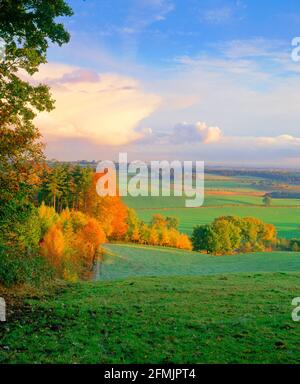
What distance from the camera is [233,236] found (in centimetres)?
10625

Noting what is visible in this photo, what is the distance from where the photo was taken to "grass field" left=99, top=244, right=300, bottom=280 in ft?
184

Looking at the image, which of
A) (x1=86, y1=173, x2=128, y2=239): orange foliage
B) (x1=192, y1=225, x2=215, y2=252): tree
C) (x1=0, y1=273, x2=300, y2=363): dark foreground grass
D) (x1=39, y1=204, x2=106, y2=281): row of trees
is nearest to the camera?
(x1=0, y1=273, x2=300, y2=363): dark foreground grass

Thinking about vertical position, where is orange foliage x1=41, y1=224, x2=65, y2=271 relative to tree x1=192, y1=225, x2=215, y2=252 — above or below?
above

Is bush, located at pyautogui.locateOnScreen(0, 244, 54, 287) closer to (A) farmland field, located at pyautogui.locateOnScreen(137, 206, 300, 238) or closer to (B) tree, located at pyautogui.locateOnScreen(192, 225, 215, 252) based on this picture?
(B) tree, located at pyautogui.locateOnScreen(192, 225, 215, 252)

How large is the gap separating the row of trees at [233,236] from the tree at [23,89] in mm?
85825

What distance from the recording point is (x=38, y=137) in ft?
72.3

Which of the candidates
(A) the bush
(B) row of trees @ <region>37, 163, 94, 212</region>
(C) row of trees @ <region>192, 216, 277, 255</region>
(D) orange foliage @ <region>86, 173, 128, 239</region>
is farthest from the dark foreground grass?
(C) row of trees @ <region>192, 216, 277, 255</region>

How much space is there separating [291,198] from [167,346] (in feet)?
496

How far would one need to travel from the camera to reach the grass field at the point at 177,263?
55969mm

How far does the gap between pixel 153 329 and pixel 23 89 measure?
1294 cm

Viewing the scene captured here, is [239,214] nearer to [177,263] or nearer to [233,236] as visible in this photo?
[233,236]

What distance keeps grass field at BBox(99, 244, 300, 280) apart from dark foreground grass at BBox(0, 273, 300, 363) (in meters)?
30.5

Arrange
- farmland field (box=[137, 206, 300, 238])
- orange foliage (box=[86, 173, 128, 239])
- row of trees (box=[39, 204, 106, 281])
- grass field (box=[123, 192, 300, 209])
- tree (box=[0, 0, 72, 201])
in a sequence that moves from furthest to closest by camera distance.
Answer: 1. grass field (box=[123, 192, 300, 209])
2. farmland field (box=[137, 206, 300, 238])
3. orange foliage (box=[86, 173, 128, 239])
4. row of trees (box=[39, 204, 106, 281])
5. tree (box=[0, 0, 72, 201])

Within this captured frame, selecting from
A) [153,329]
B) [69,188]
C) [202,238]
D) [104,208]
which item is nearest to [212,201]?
[202,238]
